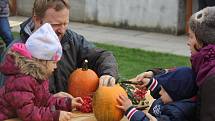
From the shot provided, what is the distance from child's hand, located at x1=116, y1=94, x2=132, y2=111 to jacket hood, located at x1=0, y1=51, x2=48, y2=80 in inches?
17.2

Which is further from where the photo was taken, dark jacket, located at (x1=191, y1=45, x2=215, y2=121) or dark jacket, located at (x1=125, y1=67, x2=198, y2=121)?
dark jacket, located at (x1=125, y1=67, x2=198, y2=121)

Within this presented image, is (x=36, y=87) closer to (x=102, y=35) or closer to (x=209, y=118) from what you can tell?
(x=209, y=118)

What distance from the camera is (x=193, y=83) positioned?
2.88 metres

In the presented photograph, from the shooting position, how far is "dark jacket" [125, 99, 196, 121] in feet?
9.27

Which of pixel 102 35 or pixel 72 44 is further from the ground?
pixel 72 44

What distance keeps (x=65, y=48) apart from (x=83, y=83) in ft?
1.18

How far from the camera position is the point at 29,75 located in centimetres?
299

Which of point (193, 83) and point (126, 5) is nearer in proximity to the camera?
point (193, 83)

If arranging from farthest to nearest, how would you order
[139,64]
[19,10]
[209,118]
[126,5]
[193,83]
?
[19,10] → [126,5] → [139,64] → [193,83] → [209,118]

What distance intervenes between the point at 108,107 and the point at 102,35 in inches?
328

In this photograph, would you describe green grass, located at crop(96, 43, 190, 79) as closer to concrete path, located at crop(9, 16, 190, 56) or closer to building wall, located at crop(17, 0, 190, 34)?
concrete path, located at crop(9, 16, 190, 56)

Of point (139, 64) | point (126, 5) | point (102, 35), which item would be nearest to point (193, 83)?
point (139, 64)

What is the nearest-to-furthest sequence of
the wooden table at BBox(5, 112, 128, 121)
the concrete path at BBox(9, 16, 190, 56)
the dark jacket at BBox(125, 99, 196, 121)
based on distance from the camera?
the dark jacket at BBox(125, 99, 196, 121), the wooden table at BBox(5, 112, 128, 121), the concrete path at BBox(9, 16, 190, 56)

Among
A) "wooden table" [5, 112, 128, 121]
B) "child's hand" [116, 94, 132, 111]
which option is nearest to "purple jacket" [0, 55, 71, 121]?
"wooden table" [5, 112, 128, 121]
